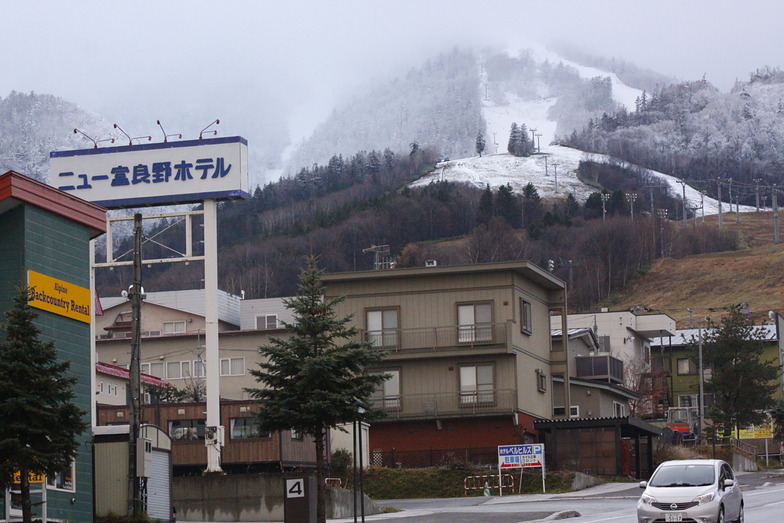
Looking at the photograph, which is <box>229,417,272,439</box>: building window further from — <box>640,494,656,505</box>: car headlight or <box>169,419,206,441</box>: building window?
<box>640,494,656,505</box>: car headlight

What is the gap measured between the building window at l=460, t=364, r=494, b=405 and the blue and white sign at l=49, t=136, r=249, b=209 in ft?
59.7

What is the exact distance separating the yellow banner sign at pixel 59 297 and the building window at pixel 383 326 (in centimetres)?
2714

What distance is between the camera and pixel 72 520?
111 ft

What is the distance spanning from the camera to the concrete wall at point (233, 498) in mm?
41281

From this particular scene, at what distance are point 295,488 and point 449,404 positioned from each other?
29.4 m

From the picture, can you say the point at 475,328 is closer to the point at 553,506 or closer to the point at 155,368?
the point at 553,506

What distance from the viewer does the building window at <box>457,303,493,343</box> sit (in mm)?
60469

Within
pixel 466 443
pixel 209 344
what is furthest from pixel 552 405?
pixel 209 344

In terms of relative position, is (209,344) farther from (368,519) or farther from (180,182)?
(368,519)

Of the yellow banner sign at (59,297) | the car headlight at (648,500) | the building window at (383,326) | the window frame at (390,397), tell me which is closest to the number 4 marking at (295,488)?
the yellow banner sign at (59,297)

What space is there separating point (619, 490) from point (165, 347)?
37.4 metres

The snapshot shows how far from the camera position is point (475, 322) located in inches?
2393

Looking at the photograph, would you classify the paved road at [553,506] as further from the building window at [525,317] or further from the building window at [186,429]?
the building window at [525,317]

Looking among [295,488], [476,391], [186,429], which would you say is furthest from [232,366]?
[295,488]
